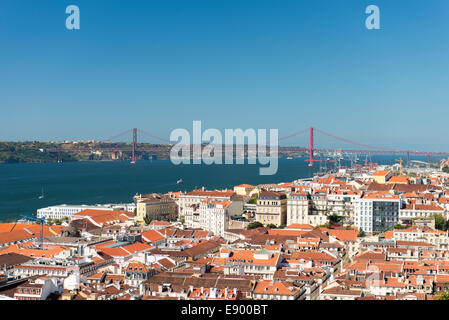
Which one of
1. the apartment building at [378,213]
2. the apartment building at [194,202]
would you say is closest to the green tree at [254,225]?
the apartment building at [194,202]

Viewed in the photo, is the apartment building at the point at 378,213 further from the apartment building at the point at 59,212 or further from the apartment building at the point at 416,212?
the apartment building at the point at 59,212

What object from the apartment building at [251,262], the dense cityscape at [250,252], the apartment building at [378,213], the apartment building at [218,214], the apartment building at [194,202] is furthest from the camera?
the apartment building at [194,202]

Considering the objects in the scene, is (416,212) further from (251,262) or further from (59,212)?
(59,212)

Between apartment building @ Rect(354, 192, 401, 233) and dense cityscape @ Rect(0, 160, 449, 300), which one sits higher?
apartment building @ Rect(354, 192, 401, 233)

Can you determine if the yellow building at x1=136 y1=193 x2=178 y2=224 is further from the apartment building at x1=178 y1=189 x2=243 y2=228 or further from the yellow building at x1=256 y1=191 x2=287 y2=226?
the yellow building at x1=256 y1=191 x2=287 y2=226

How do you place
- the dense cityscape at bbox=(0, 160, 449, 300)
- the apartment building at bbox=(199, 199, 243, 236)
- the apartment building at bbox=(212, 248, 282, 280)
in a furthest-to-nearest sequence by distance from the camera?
the apartment building at bbox=(199, 199, 243, 236)
the apartment building at bbox=(212, 248, 282, 280)
the dense cityscape at bbox=(0, 160, 449, 300)

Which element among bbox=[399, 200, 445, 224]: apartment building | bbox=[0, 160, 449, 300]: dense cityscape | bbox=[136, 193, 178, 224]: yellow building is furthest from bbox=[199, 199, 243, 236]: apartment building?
bbox=[399, 200, 445, 224]: apartment building

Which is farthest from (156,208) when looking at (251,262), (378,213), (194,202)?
(251,262)

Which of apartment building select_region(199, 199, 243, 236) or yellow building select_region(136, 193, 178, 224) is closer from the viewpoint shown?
apartment building select_region(199, 199, 243, 236)
